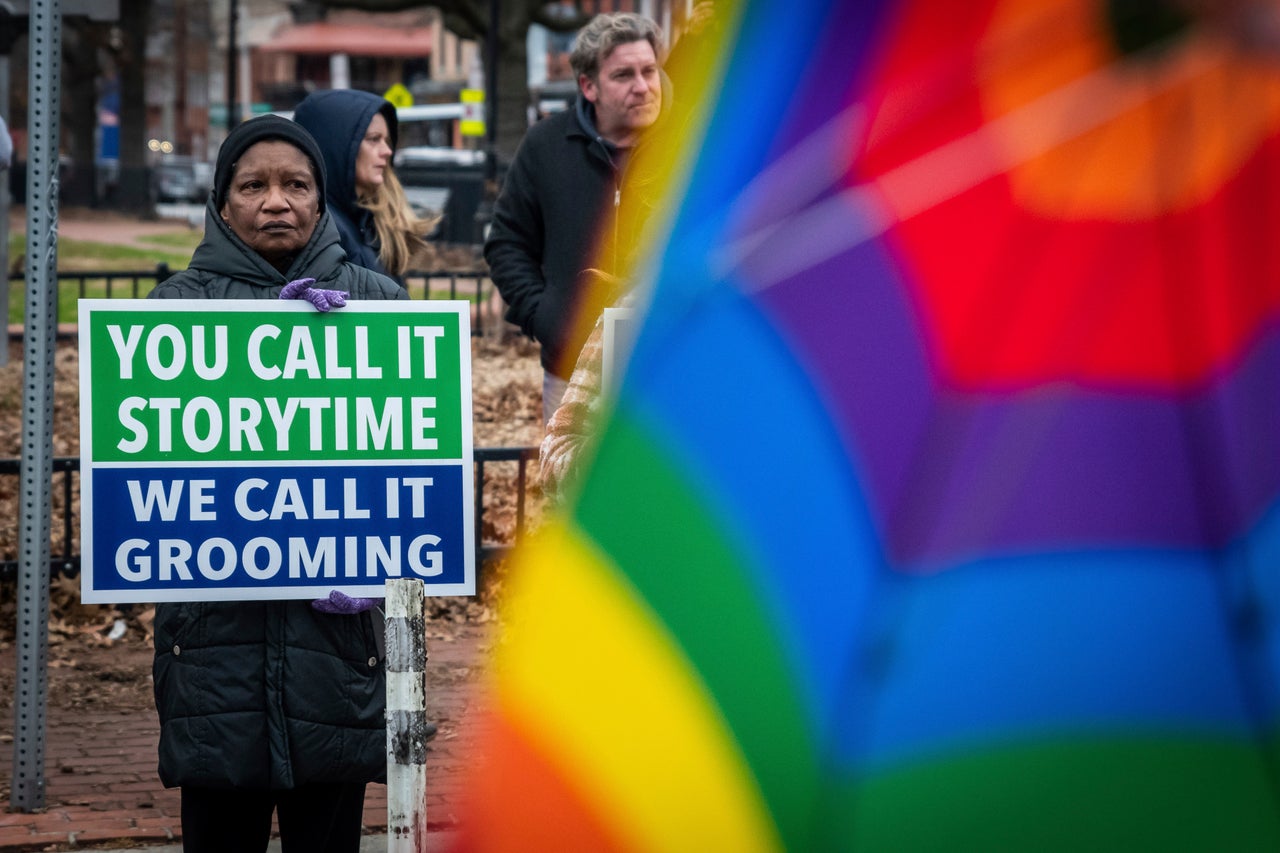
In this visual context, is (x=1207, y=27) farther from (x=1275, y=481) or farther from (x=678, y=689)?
(x=678, y=689)

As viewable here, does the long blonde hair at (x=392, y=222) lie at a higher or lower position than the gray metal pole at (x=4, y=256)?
lower

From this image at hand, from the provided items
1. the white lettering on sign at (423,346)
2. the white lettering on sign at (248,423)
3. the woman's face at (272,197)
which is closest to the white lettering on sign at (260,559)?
the white lettering on sign at (248,423)

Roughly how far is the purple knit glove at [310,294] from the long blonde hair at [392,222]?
1549mm

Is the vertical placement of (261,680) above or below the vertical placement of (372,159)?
below

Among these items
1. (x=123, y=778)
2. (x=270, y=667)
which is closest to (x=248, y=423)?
(x=270, y=667)

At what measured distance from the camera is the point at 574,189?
5.83m

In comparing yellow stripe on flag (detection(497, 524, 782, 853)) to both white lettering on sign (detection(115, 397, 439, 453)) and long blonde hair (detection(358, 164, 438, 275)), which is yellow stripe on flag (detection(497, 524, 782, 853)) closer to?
white lettering on sign (detection(115, 397, 439, 453))

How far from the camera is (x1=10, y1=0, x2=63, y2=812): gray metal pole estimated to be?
4801 millimetres

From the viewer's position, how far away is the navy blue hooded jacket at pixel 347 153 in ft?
17.0

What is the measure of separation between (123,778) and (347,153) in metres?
1.99

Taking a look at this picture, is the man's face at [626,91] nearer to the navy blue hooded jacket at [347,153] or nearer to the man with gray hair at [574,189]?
the man with gray hair at [574,189]

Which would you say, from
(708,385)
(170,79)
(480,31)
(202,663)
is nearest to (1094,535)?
(708,385)

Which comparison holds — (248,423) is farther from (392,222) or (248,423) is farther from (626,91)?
(626,91)

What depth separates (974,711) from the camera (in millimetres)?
1254
